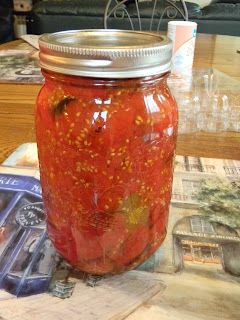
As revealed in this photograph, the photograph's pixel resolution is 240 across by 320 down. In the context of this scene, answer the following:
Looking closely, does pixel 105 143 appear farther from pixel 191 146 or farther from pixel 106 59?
pixel 191 146

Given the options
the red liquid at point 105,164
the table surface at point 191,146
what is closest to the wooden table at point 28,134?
the table surface at point 191,146

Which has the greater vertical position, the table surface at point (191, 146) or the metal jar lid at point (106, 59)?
the metal jar lid at point (106, 59)

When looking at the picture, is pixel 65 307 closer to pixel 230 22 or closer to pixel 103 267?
pixel 103 267

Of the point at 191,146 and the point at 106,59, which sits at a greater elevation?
the point at 106,59

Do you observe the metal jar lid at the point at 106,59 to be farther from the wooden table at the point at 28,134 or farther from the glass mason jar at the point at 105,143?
the wooden table at the point at 28,134

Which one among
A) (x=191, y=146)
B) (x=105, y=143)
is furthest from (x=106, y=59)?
(x=191, y=146)

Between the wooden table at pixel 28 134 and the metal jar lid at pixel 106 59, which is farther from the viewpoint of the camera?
the wooden table at pixel 28 134

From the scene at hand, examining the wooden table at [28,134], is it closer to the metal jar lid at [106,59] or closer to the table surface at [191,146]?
the table surface at [191,146]
